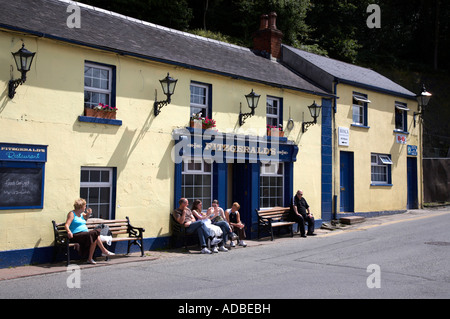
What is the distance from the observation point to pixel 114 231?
10.7m

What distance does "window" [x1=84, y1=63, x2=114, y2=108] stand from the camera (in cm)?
1096

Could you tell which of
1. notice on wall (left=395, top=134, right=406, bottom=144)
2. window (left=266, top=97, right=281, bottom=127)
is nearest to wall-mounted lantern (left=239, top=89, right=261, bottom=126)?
window (left=266, top=97, right=281, bottom=127)

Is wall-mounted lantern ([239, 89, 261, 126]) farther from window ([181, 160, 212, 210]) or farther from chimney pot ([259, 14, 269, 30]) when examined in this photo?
chimney pot ([259, 14, 269, 30])

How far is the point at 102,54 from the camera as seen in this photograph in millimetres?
11102

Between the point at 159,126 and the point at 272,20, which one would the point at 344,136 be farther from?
the point at 159,126

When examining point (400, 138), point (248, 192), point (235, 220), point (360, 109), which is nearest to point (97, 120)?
point (235, 220)

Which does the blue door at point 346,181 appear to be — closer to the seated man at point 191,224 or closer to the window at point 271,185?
the window at point 271,185

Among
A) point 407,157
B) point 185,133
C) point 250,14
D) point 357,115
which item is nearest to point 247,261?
point 185,133

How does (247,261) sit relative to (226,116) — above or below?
below

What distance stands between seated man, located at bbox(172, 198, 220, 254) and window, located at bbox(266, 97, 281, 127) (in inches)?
198

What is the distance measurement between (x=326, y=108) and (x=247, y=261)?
9130 mm

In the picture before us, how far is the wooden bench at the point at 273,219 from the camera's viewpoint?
13.9 m

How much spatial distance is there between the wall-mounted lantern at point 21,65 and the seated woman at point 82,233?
2792mm
